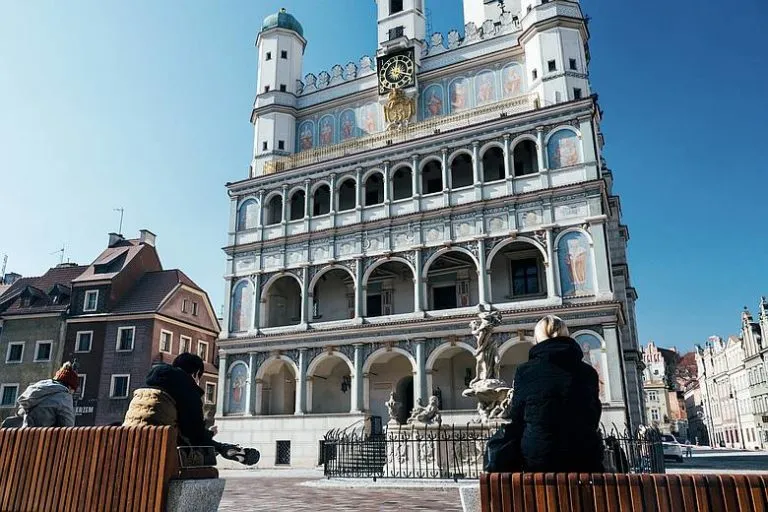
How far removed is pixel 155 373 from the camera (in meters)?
5.09

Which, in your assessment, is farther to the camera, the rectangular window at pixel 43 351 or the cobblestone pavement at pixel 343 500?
the rectangular window at pixel 43 351

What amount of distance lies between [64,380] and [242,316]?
83.4ft

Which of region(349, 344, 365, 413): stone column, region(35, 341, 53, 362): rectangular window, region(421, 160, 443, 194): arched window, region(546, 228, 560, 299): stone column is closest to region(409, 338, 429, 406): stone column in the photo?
region(349, 344, 365, 413): stone column

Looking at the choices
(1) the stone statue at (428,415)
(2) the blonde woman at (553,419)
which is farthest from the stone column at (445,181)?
(2) the blonde woman at (553,419)

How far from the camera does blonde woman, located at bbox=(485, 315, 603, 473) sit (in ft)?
12.5

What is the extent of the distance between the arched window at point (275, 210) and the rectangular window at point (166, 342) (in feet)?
32.0

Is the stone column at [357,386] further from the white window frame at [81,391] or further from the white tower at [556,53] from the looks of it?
the white window frame at [81,391]

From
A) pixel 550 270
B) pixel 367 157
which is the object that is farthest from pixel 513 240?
pixel 367 157

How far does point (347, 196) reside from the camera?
109ft

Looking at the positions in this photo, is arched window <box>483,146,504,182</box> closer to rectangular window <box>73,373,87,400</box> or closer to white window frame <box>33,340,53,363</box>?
rectangular window <box>73,373,87,400</box>

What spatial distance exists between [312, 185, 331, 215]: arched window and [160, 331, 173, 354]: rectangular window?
11.9 meters

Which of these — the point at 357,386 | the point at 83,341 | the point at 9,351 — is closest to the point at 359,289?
the point at 357,386

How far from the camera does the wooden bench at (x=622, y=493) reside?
134 inches

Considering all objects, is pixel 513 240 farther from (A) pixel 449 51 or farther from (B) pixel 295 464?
(B) pixel 295 464
